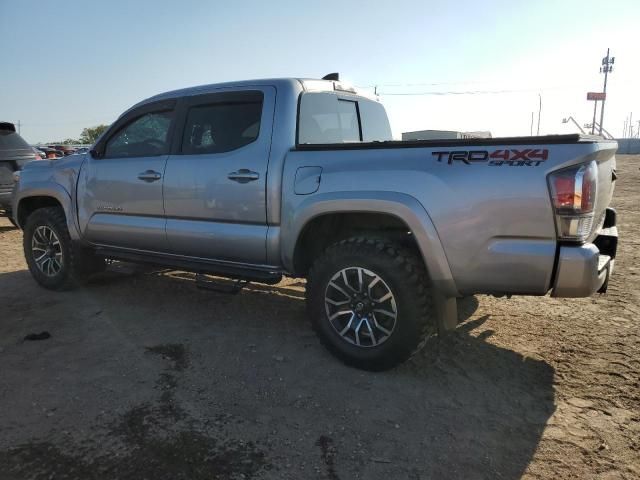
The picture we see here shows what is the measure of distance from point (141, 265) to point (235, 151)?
6.52ft

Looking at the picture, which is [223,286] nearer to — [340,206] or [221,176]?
[221,176]

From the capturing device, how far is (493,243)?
2.97 meters

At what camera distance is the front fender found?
3.14m

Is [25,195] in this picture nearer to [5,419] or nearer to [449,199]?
[5,419]

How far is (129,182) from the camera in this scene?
4.67 m

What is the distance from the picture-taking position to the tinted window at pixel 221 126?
4.05 metres

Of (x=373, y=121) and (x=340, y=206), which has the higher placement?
(x=373, y=121)

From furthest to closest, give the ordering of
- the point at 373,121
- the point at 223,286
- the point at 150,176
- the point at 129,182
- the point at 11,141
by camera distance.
Answer: the point at 11,141
the point at 373,121
the point at 129,182
the point at 150,176
the point at 223,286

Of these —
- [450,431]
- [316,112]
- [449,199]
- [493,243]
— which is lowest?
[450,431]

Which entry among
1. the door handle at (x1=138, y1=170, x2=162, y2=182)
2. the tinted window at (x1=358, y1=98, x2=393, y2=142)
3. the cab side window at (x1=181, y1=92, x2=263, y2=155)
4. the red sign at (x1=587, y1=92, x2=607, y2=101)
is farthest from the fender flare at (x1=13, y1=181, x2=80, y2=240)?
the red sign at (x1=587, y1=92, x2=607, y2=101)

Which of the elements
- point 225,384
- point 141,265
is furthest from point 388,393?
point 141,265

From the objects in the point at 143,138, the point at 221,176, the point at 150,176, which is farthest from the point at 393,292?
the point at 143,138

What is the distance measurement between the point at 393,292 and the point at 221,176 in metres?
1.69

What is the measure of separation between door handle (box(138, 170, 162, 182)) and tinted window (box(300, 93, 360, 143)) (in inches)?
56.1
